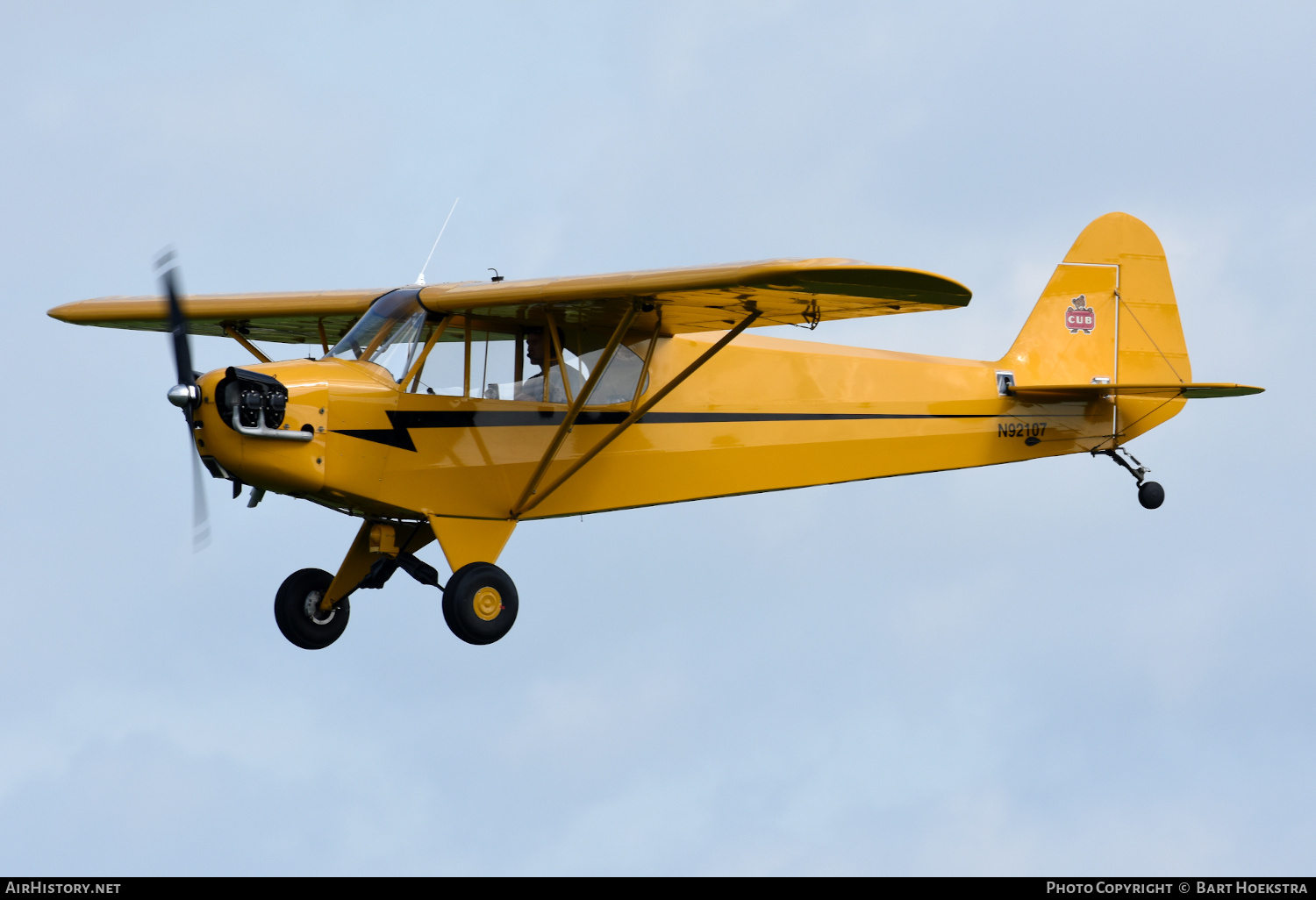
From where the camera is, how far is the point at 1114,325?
49.5 feet

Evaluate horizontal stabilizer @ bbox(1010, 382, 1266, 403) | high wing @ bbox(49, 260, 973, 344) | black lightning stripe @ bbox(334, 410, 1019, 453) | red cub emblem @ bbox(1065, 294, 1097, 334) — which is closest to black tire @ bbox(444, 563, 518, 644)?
black lightning stripe @ bbox(334, 410, 1019, 453)

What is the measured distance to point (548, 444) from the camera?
12.1 m

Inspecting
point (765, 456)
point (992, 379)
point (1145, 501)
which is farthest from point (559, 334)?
point (1145, 501)

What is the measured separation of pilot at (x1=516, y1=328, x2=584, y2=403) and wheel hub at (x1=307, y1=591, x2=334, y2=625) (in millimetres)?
2364

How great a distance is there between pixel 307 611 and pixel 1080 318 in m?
7.57

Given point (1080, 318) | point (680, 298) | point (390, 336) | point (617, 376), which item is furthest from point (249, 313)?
point (1080, 318)

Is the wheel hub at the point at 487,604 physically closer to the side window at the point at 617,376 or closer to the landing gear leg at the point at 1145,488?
the side window at the point at 617,376

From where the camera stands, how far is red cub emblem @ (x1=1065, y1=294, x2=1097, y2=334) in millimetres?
15062

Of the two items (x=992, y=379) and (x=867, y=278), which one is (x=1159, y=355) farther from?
(x=867, y=278)

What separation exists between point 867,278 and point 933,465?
13.1 ft

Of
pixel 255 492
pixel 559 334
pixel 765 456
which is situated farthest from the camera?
pixel 765 456

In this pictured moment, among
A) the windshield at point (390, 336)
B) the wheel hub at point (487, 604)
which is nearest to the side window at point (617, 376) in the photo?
the windshield at point (390, 336)

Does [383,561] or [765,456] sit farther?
[765,456]

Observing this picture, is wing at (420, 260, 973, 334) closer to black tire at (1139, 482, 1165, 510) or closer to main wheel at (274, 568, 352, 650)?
main wheel at (274, 568, 352, 650)
